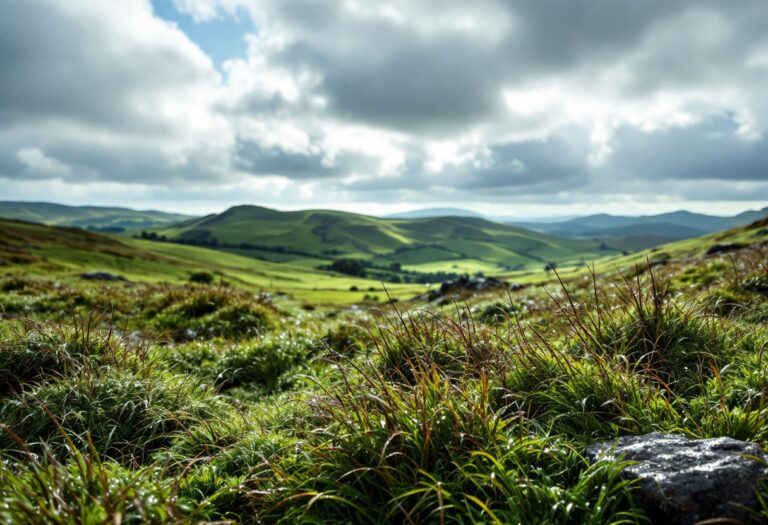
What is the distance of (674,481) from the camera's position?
3.46 meters

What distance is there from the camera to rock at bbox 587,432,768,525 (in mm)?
3301

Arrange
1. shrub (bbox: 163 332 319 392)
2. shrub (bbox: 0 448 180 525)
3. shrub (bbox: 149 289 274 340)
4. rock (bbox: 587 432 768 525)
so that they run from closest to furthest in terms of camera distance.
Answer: shrub (bbox: 0 448 180 525)
rock (bbox: 587 432 768 525)
shrub (bbox: 163 332 319 392)
shrub (bbox: 149 289 274 340)

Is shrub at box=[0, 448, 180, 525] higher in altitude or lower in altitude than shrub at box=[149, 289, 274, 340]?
higher

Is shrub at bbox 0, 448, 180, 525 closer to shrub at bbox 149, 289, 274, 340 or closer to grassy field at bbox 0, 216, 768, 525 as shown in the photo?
grassy field at bbox 0, 216, 768, 525

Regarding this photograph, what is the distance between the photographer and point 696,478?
343 centimetres

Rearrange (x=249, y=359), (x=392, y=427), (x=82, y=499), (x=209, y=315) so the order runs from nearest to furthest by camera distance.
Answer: (x=82, y=499)
(x=392, y=427)
(x=249, y=359)
(x=209, y=315)

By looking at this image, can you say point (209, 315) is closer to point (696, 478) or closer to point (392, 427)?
point (392, 427)

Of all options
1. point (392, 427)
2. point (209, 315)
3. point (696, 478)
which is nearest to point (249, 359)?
point (209, 315)

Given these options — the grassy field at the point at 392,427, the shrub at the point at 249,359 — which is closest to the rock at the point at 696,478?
the grassy field at the point at 392,427

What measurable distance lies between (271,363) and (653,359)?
745 centimetres

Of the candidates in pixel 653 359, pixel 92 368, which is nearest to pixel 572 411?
pixel 653 359

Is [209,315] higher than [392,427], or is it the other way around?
[392,427]

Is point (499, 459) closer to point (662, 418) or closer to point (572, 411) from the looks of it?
point (572, 411)

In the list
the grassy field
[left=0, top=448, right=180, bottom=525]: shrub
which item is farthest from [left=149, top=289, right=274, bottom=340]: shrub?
[left=0, top=448, right=180, bottom=525]: shrub
